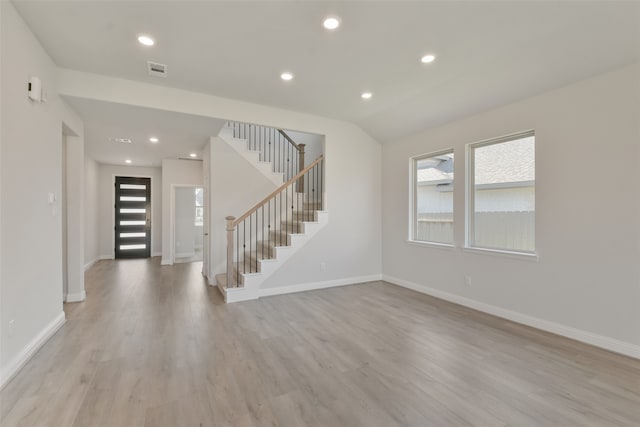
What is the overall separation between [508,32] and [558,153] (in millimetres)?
1436

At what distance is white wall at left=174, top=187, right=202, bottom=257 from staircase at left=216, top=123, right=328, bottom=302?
3.17 metres

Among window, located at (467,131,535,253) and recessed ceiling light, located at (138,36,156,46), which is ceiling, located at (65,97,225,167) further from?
window, located at (467,131,535,253)

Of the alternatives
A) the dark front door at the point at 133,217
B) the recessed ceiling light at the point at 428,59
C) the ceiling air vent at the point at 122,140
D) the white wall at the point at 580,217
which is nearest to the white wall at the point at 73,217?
the ceiling air vent at the point at 122,140

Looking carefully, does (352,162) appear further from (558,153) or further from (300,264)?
(558,153)

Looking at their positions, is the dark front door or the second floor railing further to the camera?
the dark front door

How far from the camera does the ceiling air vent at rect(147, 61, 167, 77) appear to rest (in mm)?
3070

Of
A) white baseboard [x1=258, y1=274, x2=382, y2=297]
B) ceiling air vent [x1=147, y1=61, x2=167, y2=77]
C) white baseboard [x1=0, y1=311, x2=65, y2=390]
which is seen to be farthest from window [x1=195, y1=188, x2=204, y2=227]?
ceiling air vent [x1=147, y1=61, x2=167, y2=77]

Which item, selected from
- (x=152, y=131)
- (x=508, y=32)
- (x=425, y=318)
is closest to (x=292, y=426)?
(x=425, y=318)

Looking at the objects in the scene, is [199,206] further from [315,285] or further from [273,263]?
[315,285]

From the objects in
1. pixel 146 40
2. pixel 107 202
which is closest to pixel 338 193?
pixel 146 40

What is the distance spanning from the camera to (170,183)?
7277 mm

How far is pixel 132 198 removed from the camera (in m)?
8.30

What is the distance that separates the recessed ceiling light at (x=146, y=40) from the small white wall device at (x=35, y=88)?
3.15 feet

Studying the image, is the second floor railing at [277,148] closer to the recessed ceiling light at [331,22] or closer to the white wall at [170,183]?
the white wall at [170,183]
